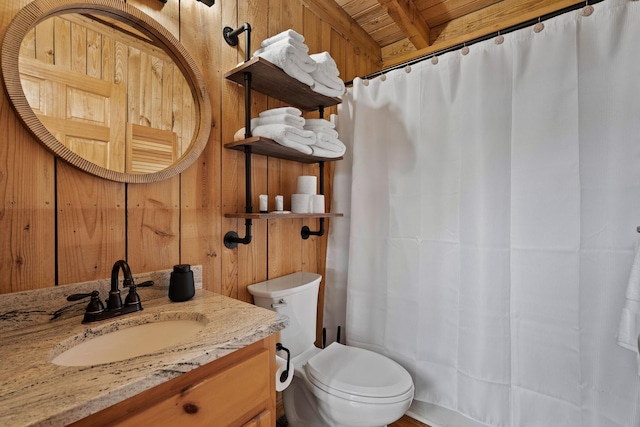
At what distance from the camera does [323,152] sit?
1.41 metres

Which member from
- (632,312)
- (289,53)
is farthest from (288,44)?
(632,312)

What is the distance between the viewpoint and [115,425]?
0.51 meters

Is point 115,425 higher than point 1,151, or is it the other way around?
point 1,151

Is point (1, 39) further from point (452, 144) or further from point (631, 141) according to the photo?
point (631, 141)

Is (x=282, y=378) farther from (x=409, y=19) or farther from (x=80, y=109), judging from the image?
(x=409, y=19)

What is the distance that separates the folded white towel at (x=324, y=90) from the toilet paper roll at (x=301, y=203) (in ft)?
1.68

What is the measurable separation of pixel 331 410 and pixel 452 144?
1.29 m

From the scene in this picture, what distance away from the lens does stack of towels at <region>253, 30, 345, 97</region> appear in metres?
1.15

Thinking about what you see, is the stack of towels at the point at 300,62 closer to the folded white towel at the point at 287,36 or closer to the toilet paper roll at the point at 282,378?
the folded white towel at the point at 287,36

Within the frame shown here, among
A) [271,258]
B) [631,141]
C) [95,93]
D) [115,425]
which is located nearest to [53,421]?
[115,425]

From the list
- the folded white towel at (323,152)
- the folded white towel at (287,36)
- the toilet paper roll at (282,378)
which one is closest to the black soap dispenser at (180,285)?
the toilet paper roll at (282,378)

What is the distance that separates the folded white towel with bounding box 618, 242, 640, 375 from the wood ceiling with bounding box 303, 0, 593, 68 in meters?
1.32

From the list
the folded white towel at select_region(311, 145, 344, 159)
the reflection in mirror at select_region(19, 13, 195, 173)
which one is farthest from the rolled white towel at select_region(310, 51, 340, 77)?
the reflection in mirror at select_region(19, 13, 195, 173)

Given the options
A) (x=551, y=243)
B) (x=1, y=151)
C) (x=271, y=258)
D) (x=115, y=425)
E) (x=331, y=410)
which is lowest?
(x=331, y=410)
